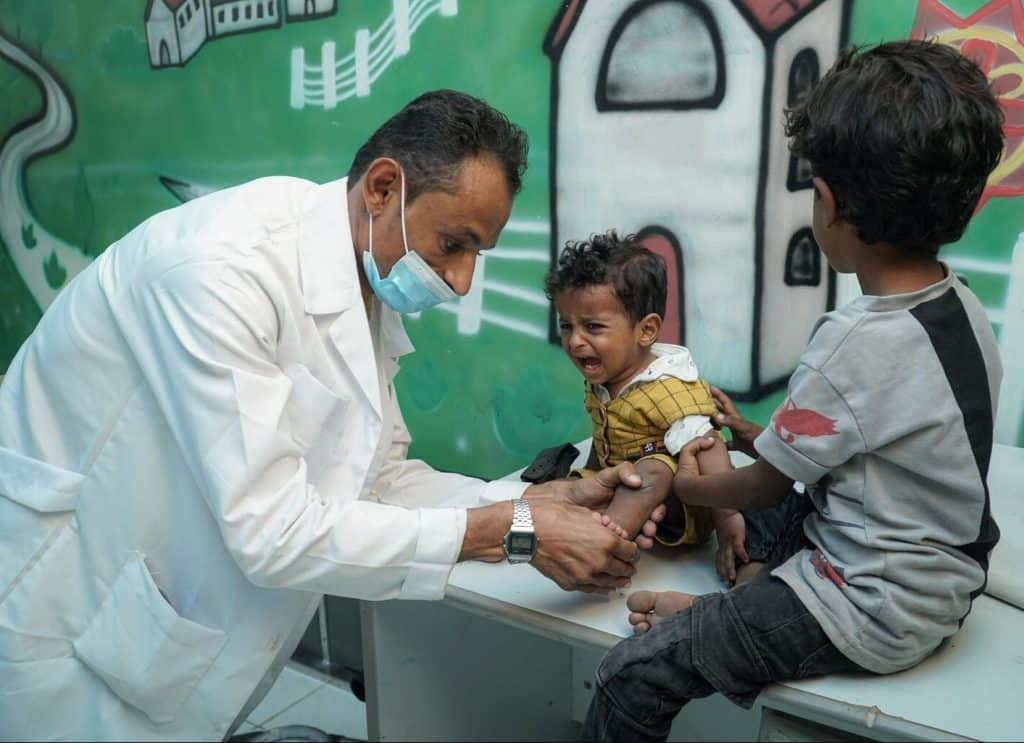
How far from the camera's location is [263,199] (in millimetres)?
1527

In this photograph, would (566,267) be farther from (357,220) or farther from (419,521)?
(419,521)

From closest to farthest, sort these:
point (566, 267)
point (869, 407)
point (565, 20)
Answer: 1. point (869, 407)
2. point (566, 267)
3. point (565, 20)

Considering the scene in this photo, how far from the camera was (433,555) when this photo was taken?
1.35 m

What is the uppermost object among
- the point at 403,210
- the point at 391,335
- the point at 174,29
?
the point at 174,29

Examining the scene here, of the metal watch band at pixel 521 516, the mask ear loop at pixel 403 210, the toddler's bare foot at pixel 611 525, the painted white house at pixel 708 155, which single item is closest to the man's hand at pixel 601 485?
the toddler's bare foot at pixel 611 525

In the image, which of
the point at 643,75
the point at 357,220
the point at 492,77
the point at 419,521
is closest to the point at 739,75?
the point at 643,75

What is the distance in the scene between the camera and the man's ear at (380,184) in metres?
1.48

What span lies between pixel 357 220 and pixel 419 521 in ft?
1.83

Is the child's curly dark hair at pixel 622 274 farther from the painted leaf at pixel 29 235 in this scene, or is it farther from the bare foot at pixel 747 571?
the painted leaf at pixel 29 235

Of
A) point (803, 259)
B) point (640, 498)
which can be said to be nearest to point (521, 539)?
point (640, 498)

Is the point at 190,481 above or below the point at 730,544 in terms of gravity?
above

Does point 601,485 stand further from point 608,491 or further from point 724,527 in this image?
point 724,527

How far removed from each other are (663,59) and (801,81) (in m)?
0.36

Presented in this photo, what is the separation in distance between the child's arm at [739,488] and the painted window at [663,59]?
116 centimetres
